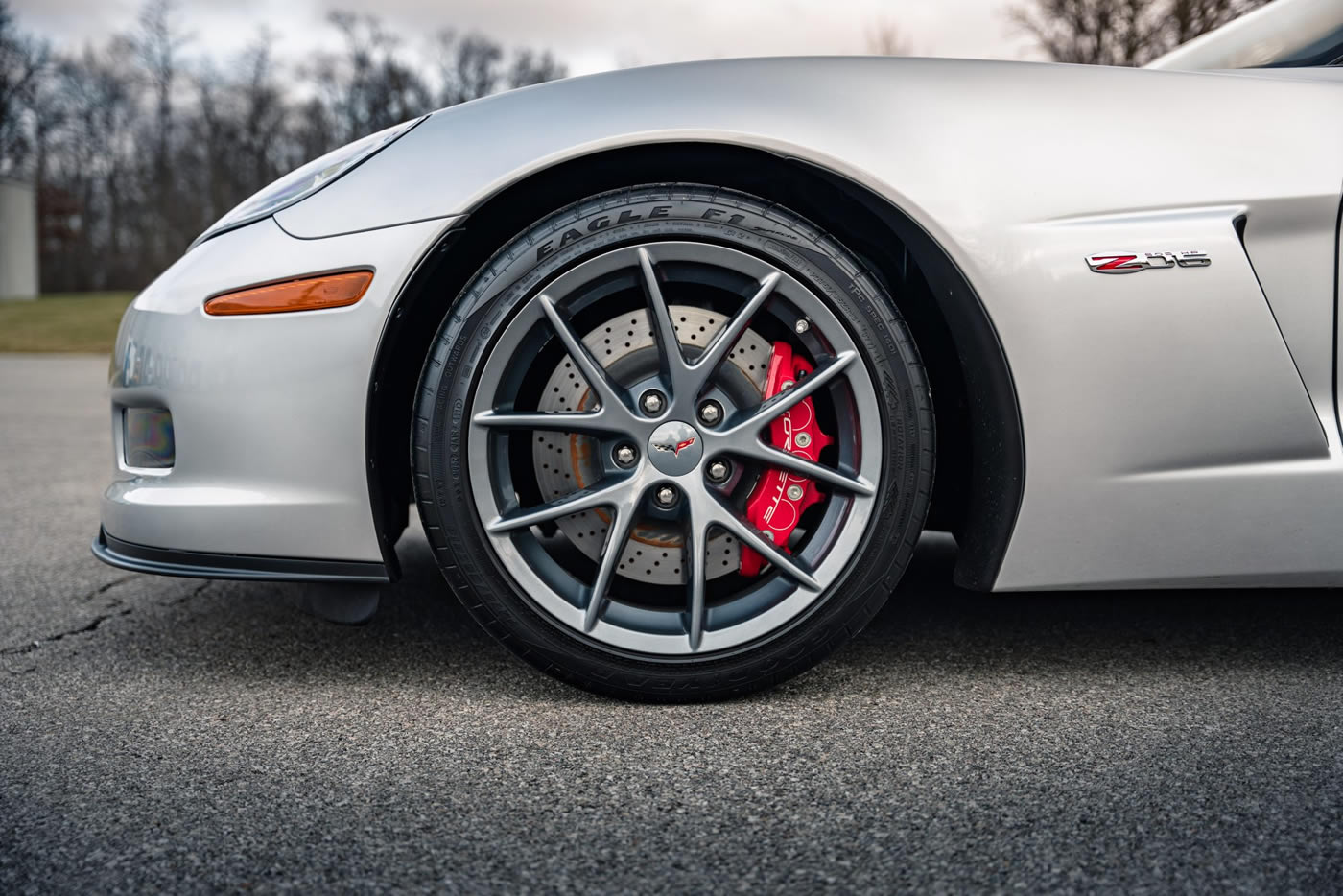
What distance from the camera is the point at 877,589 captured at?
5.34ft

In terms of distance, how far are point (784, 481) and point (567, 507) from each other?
0.37 meters

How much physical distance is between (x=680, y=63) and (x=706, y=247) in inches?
12.9

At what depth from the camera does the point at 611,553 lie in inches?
63.0

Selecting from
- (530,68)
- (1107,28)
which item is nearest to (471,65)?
(530,68)

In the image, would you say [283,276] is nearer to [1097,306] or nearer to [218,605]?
[218,605]

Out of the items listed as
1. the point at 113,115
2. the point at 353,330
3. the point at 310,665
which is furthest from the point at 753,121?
the point at 113,115

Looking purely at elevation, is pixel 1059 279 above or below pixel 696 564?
above

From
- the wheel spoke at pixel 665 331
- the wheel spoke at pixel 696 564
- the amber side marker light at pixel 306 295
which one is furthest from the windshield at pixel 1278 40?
the amber side marker light at pixel 306 295

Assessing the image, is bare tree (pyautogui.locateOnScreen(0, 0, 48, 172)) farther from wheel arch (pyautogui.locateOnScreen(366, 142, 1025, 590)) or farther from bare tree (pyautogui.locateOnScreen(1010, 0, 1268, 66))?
wheel arch (pyautogui.locateOnScreen(366, 142, 1025, 590))

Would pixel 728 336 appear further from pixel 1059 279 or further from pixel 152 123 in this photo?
pixel 152 123

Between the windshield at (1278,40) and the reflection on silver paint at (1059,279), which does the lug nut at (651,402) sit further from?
the windshield at (1278,40)

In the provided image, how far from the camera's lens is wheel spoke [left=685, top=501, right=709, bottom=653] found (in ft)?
5.24

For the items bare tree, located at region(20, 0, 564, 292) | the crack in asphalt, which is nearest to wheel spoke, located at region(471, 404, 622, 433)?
the crack in asphalt

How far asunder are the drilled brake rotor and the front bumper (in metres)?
0.31
